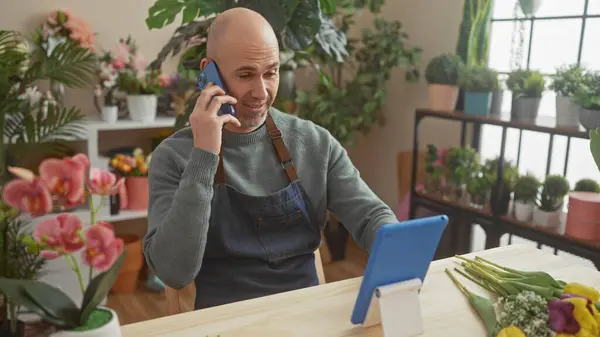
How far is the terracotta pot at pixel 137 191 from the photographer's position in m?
2.90

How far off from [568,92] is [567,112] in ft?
0.26

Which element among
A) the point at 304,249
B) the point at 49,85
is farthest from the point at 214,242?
the point at 49,85

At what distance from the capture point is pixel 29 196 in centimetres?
38

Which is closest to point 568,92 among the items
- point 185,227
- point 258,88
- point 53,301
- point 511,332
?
point 258,88

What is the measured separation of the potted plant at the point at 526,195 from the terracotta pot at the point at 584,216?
0.59 feet

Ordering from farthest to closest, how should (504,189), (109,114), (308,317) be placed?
(109,114) < (504,189) < (308,317)

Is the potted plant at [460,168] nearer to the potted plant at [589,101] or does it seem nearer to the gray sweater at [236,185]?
the potted plant at [589,101]

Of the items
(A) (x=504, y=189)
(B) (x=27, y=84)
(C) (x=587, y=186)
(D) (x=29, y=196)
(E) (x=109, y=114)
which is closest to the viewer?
(D) (x=29, y=196)

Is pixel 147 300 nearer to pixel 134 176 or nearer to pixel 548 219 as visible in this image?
pixel 134 176

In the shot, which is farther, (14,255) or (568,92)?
(568,92)

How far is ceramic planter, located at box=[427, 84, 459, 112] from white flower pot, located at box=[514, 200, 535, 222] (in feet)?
2.13

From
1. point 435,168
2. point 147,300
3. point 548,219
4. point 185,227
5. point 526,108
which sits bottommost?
point 147,300

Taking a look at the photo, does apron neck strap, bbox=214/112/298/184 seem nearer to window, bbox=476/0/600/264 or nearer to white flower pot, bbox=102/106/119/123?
window, bbox=476/0/600/264

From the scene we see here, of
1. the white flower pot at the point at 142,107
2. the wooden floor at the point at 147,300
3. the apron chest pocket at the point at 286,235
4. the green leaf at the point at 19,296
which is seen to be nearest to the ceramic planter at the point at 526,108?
the wooden floor at the point at 147,300
